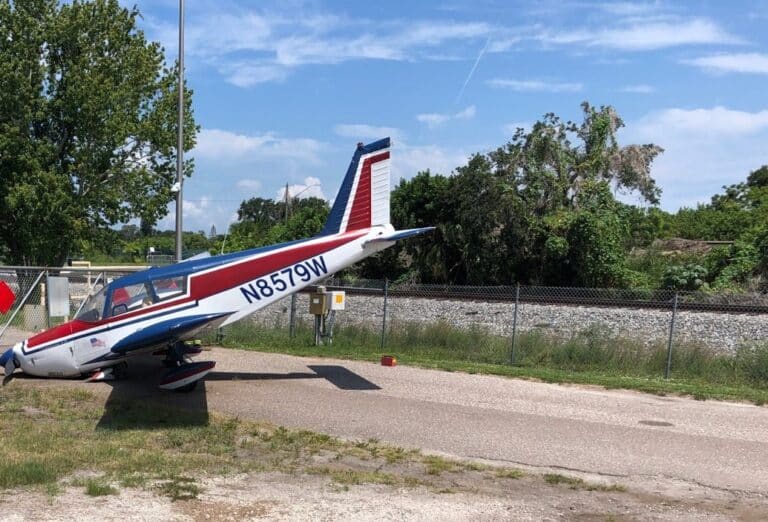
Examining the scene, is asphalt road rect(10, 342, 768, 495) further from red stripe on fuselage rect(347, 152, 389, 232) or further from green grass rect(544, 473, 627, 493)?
red stripe on fuselage rect(347, 152, 389, 232)

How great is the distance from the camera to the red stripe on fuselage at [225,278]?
11.1 m

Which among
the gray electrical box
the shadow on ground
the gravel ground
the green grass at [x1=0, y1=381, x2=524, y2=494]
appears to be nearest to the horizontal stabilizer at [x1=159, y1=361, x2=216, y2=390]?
the shadow on ground

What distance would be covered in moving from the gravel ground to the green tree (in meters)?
8.25

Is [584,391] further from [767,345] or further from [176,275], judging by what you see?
[176,275]

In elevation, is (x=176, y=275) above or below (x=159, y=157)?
below

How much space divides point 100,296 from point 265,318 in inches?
436

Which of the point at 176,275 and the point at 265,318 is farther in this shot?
the point at 265,318

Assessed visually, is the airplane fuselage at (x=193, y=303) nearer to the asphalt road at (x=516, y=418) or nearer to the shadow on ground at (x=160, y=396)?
the shadow on ground at (x=160, y=396)

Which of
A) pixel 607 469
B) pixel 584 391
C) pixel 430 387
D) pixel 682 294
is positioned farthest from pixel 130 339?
pixel 682 294

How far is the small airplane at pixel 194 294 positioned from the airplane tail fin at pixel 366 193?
0.06 feet

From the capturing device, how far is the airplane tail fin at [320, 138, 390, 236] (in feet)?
41.9

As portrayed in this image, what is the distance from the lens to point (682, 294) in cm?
2431

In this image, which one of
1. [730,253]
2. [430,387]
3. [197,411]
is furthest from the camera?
[730,253]

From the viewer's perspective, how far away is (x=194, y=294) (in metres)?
11.5
